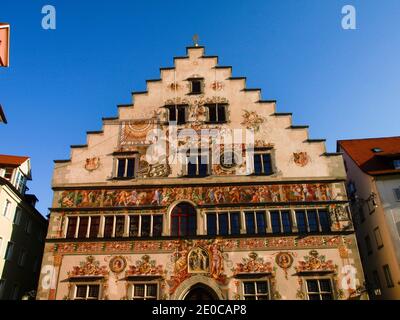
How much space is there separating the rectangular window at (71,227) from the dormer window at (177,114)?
7.72 meters

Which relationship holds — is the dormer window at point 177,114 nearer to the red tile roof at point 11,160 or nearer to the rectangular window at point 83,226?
the rectangular window at point 83,226

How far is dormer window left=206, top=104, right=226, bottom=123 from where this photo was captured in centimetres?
2017

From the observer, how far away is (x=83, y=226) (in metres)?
17.5

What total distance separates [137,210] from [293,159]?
8.92 m

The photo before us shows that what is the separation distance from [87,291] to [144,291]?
272cm

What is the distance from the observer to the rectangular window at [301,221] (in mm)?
17109

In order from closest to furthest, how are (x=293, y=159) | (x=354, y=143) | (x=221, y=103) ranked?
(x=293, y=159) → (x=221, y=103) → (x=354, y=143)

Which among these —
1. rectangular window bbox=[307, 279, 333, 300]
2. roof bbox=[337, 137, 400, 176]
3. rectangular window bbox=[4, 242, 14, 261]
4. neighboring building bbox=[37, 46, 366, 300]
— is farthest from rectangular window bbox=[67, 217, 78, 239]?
roof bbox=[337, 137, 400, 176]

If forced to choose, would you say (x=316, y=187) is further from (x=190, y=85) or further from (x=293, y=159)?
(x=190, y=85)

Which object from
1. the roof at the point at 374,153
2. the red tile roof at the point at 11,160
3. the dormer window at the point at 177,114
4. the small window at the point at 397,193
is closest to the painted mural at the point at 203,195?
the small window at the point at 397,193

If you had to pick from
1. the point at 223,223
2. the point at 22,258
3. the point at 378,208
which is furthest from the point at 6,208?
the point at 378,208

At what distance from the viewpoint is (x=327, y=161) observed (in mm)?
18578

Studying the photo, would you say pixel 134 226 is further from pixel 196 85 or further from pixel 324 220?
pixel 324 220
